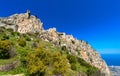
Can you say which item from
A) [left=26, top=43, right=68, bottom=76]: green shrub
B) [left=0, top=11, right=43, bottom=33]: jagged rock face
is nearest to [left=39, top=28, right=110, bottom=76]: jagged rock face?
[left=0, top=11, right=43, bottom=33]: jagged rock face

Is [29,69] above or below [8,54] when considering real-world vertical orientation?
below

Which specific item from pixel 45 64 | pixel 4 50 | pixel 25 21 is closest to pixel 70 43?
pixel 25 21

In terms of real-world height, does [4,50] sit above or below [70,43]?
below

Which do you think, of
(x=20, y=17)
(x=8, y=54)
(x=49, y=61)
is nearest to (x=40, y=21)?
(x=20, y=17)

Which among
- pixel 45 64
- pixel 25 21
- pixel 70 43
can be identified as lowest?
pixel 45 64

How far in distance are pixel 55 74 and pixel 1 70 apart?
7160 mm

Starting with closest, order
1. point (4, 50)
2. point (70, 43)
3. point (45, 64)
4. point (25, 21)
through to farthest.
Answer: point (45, 64)
point (4, 50)
point (70, 43)
point (25, 21)

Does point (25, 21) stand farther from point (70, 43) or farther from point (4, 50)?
point (4, 50)

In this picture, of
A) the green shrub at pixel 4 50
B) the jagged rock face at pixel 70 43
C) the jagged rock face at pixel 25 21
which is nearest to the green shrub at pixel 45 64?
the green shrub at pixel 4 50

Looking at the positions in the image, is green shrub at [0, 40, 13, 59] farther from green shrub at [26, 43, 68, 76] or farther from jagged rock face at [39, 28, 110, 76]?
jagged rock face at [39, 28, 110, 76]

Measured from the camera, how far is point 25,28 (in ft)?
318

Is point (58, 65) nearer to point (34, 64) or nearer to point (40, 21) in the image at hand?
point (34, 64)

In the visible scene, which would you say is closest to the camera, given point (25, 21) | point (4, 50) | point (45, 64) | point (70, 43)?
point (45, 64)

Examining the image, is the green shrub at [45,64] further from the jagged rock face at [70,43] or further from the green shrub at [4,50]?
the jagged rock face at [70,43]
